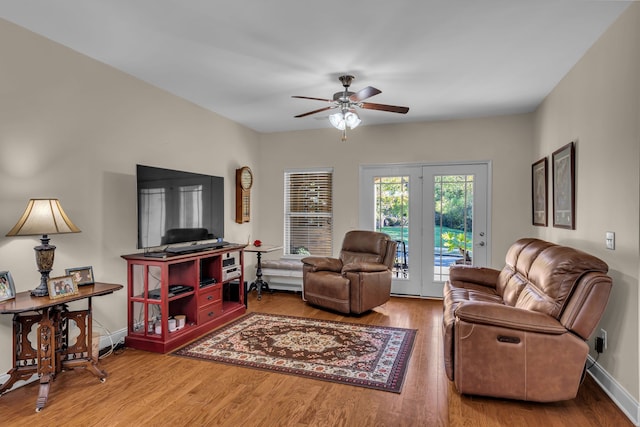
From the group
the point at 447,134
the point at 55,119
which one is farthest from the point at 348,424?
the point at 447,134

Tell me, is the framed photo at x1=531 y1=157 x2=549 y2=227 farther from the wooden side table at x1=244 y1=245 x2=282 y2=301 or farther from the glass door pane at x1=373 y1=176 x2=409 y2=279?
the wooden side table at x1=244 y1=245 x2=282 y2=301

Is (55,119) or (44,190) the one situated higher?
(55,119)

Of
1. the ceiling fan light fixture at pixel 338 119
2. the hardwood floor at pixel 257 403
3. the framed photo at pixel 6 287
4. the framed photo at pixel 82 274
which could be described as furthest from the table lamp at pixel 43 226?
the ceiling fan light fixture at pixel 338 119

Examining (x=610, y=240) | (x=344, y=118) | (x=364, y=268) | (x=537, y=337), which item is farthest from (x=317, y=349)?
(x=610, y=240)

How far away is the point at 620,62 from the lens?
2.50 m

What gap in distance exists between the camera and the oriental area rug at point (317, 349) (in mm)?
2873

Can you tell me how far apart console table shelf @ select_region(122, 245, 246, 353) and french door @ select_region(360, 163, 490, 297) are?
2280 mm

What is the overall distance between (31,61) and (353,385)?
11.1 ft

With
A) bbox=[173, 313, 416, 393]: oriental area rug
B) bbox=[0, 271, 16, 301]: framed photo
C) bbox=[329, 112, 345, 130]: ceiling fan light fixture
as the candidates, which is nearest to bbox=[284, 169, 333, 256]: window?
bbox=[173, 313, 416, 393]: oriental area rug

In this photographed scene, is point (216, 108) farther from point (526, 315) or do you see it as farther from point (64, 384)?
point (526, 315)

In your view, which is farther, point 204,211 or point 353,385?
point 204,211

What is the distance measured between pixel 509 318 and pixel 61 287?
300 centimetres

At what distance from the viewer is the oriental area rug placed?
9.43ft

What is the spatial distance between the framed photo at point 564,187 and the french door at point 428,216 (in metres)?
1.33
